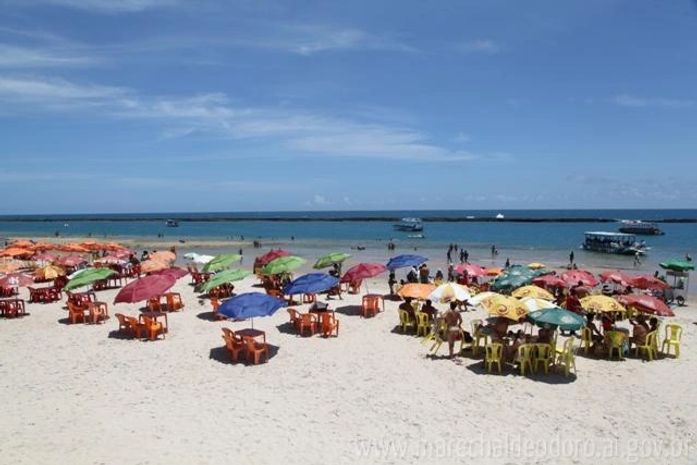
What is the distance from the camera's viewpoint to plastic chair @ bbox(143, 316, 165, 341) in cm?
1355

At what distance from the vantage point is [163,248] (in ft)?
183

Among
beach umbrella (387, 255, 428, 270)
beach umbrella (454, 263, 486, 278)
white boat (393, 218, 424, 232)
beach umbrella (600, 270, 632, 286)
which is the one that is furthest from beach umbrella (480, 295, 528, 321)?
white boat (393, 218, 424, 232)

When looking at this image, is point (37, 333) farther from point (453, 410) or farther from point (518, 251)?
point (518, 251)

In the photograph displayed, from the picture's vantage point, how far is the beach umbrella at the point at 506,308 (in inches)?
450

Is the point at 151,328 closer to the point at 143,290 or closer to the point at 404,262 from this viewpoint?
the point at 143,290

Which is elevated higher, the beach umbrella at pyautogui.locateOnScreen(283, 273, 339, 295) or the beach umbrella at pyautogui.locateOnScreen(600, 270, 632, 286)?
the beach umbrella at pyautogui.locateOnScreen(283, 273, 339, 295)

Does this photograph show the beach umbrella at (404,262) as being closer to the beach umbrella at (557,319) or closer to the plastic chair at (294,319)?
the plastic chair at (294,319)

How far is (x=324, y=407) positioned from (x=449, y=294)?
17.3 ft

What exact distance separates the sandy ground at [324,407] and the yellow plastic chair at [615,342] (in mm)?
292

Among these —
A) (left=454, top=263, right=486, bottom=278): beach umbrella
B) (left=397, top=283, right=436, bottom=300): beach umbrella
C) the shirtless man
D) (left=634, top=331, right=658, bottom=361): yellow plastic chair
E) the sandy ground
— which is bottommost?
Answer: the sandy ground

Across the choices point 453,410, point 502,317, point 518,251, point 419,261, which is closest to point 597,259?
point 518,251

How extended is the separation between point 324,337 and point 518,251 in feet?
135

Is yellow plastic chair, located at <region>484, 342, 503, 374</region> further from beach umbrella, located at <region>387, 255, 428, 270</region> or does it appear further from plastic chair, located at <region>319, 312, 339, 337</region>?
beach umbrella, located at <region>387, 255, 428, 270</region>

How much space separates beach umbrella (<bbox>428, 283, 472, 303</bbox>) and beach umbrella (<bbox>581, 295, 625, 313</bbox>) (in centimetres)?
271
